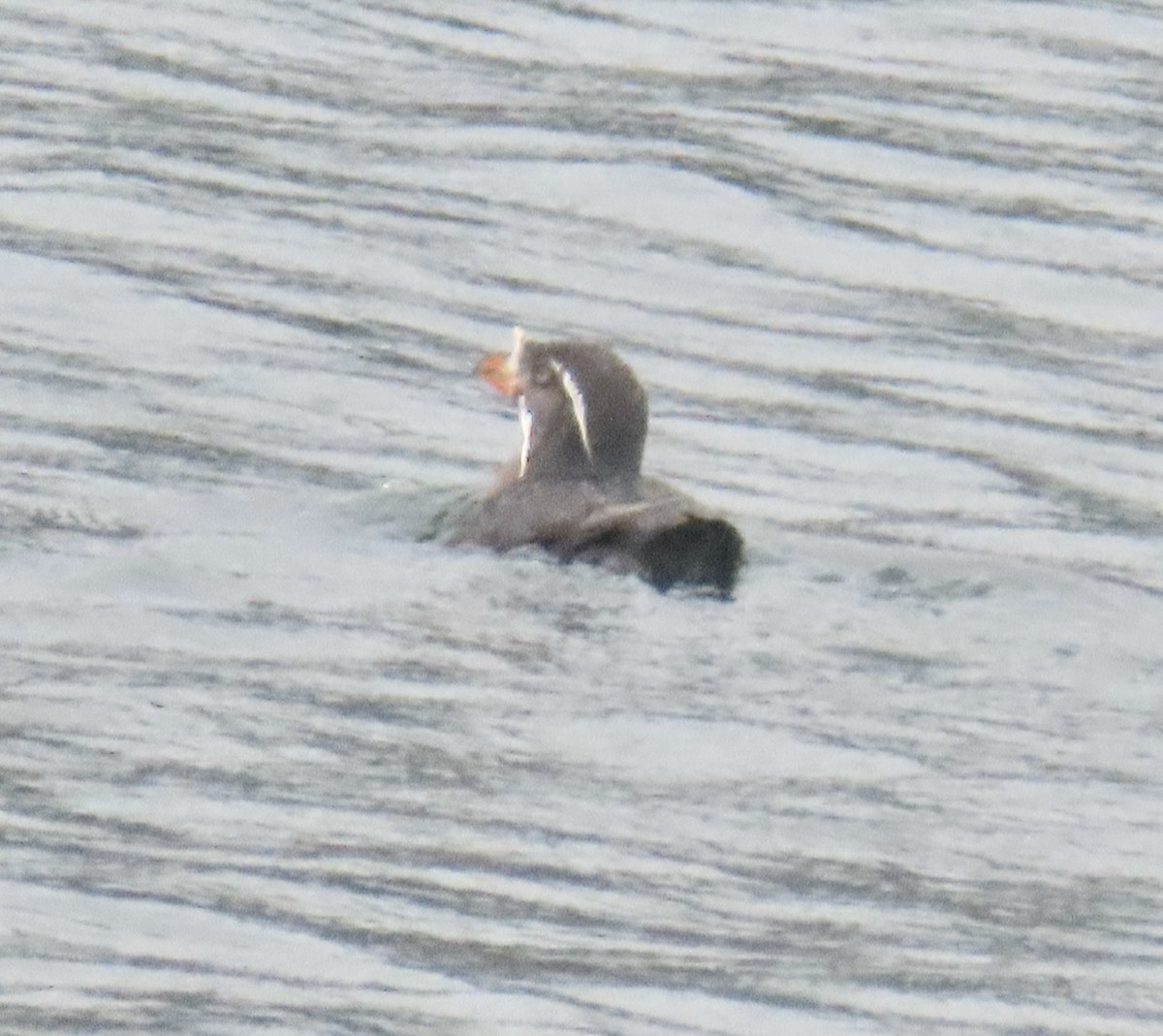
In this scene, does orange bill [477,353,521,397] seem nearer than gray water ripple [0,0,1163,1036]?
No

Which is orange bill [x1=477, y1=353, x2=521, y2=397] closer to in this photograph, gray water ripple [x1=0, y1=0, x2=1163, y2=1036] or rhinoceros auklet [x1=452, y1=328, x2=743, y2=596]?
rhinoceros auklet [x1=452, y1=328, x2=743, y2=596]

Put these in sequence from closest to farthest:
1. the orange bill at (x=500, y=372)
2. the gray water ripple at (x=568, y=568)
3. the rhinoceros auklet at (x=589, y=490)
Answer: the gray water ripple at (x=568, y=568) < the rhinoceros auklet at (x=589, y=490) < the orange bill at (x=500, y=372)

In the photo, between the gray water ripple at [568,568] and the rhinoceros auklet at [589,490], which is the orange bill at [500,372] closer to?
the rhinoceros auklet at [589,490]

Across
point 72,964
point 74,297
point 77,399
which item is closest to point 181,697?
point 72,964

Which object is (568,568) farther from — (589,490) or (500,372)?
(500,372)

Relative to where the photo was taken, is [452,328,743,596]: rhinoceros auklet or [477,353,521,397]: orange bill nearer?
[452,328,743,596]: rhinoceros auklet

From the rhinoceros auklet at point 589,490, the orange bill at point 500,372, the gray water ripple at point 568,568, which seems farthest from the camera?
the orange bill at point 500,372

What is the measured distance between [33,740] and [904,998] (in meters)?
2.65

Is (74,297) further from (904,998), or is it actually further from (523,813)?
(904,998)

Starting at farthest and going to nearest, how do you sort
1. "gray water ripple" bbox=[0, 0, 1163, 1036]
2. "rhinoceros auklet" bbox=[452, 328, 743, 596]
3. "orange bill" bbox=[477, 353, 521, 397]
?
"orange bill" bbox=[477, 353, 521, 397] → "rhinoceros auklet" bbox=[452, 328, 743, 596] → "gray water ripple" bbox=[0, 0, 1163, 1036]

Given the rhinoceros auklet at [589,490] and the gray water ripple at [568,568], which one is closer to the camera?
the gray water ripple at [568,568]

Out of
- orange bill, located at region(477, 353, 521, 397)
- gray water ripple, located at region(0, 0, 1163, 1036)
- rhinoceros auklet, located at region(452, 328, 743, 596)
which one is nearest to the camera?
gray water ripple, located at region(0, 0, 1163, 1036)

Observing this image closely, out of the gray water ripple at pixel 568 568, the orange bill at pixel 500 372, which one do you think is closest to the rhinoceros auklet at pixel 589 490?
the orange bill at pixel 500 372

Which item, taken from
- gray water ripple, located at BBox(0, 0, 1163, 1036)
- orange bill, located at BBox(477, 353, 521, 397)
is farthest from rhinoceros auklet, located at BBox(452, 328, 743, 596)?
gray water ripple, located at BBox(0, 0, 1163, 1036)
